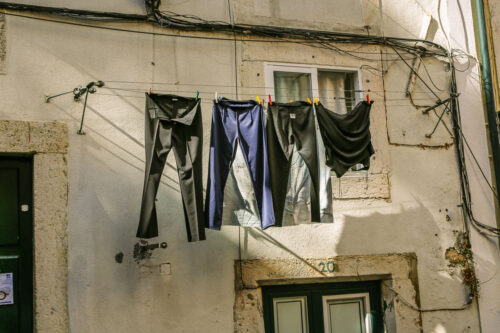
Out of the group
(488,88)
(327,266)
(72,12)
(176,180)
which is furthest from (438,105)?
(72,12)

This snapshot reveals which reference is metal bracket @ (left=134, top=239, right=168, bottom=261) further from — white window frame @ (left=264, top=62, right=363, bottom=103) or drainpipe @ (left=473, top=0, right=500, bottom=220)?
drainpipe @ (left=473, top=0, right=500, bottom=220)

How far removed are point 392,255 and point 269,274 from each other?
1431 millimetres

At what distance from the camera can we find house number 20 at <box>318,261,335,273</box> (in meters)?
5.67

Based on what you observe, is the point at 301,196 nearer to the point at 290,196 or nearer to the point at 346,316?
the point at 290,196

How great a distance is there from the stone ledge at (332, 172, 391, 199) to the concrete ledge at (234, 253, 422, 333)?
665mm

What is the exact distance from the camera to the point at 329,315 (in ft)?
19.3

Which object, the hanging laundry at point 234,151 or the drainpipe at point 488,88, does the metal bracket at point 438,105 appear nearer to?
the drainpipe at point 488,88

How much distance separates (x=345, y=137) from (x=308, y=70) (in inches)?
43.8

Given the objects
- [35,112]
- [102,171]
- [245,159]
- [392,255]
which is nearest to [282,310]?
[392,255]

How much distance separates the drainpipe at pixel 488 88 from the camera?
249 inches

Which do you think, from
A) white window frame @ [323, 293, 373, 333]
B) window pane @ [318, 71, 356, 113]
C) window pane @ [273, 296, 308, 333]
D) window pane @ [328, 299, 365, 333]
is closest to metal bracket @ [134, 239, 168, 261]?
window pane @ [273, 296, 308, 333]

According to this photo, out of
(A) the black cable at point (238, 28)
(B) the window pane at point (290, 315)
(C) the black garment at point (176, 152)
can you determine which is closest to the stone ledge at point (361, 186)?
(B) the window pane at point (290, 315)

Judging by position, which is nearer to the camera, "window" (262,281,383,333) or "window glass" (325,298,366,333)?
"window" (262,281,383,333)

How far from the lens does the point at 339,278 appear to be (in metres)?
5.76
